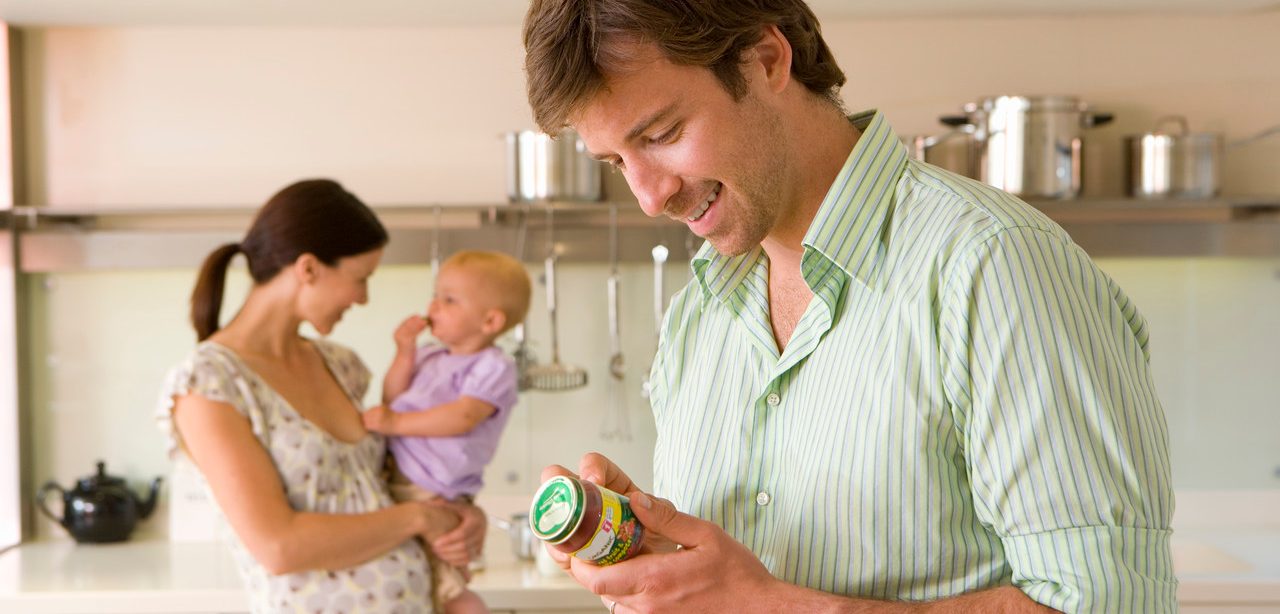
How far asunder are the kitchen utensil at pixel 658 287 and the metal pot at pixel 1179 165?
1065 mm

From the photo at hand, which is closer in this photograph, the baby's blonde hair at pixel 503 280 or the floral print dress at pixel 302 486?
the floral print dress at pixel 302 486

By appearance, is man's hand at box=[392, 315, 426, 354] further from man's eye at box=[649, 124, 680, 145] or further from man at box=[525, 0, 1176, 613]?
man's eye at box=[649, 124, 680, 145]

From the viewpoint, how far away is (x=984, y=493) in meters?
0.82

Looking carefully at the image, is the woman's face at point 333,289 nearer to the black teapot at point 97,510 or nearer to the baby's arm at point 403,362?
the baby's arm at point 403,362

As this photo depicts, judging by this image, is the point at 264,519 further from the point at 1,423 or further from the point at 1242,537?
the point at 1242,537

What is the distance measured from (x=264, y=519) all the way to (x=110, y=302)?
140 cm

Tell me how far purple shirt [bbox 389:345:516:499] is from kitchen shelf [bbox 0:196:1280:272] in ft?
1.71

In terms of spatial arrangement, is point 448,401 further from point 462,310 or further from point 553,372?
point 553,372

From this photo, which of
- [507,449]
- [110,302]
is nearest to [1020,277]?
[507,449]

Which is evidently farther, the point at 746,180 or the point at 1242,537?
the point at 1242,537

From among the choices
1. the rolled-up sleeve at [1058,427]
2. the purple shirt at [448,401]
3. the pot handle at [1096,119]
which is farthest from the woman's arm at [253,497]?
the pot handle at [1096,119]

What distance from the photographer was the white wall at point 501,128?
2787 mm

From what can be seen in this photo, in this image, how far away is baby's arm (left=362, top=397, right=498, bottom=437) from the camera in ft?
6.85

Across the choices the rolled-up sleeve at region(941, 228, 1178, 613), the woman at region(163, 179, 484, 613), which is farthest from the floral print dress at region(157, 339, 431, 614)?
the rolled-up sleeve at region(941, 228, 1178, 613)
